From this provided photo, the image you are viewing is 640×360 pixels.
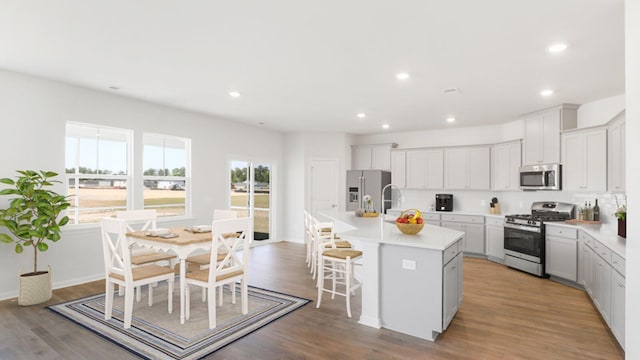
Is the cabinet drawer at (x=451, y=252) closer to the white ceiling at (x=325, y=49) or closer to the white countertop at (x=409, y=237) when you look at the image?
the white countertop at (x=409, y=237)

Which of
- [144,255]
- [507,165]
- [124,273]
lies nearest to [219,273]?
[124,273]

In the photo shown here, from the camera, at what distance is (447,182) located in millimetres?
7320

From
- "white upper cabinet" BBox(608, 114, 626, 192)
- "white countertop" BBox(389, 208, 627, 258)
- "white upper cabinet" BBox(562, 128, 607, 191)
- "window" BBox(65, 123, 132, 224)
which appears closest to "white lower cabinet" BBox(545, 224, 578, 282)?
"white countertop" BBox(389, 208, 627, 258)

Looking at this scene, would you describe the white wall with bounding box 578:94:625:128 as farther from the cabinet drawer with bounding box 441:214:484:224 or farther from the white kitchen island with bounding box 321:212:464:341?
the white kitchen island with bounding box 321:212:464:341

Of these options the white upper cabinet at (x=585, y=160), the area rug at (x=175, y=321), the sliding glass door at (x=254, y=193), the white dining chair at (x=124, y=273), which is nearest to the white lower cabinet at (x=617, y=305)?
the white upper cabinet at (x=585, y=160)

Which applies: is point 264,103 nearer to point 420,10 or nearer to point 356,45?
point 356,45

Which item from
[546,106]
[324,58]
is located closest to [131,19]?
[324,58]

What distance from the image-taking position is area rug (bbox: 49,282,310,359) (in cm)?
291

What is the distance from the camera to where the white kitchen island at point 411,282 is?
10.1ft

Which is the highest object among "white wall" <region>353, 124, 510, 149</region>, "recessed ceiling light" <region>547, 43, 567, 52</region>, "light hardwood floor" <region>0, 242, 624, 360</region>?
"recessed ceiling light" <region>547, 43, 567, 52</region>

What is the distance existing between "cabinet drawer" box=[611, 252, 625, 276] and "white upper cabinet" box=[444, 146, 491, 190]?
12.5 feet

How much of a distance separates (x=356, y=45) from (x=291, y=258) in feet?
14.0

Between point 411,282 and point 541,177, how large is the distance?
150 inches

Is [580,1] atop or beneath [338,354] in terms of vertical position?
atop
